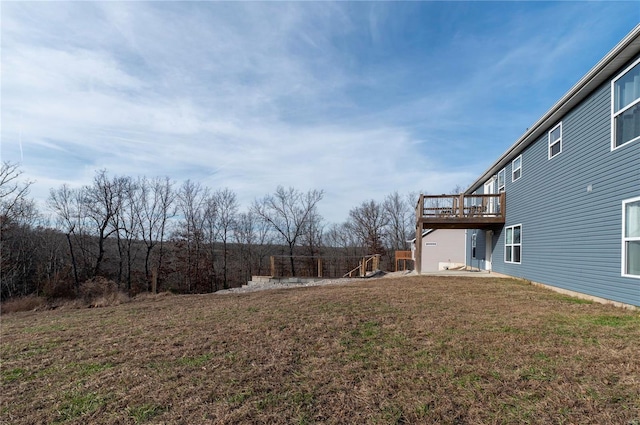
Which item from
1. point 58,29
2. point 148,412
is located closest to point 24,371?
point 148,412

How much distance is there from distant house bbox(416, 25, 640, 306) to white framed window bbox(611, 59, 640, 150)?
0.02m

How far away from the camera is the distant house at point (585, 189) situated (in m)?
5.91

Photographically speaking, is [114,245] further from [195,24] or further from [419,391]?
[419,391]

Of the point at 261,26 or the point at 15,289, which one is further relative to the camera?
the point at 15,289

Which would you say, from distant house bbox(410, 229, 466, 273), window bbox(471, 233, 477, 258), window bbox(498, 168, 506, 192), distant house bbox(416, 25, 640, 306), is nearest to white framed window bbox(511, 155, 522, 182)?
distant house bbox(416, 25, 640, 306)

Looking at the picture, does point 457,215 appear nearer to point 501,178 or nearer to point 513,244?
point 513,244

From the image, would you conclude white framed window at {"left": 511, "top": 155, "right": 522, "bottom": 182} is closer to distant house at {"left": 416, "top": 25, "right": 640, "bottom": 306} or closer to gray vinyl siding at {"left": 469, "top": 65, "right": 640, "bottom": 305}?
distant house at {"left": 416, "top": 25, "right": 640, "bottom": 306}

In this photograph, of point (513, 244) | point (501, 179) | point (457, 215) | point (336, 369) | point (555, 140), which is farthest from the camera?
point (501, 179)

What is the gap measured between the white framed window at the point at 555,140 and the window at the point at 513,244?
9.72 feet

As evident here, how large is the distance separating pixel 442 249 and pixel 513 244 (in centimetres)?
1048

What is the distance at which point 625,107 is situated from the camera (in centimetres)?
608

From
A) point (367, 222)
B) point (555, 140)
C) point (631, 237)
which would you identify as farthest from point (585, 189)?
point (367, 222)

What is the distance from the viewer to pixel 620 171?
6168 millimetres

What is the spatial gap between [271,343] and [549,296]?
666 centimetres
